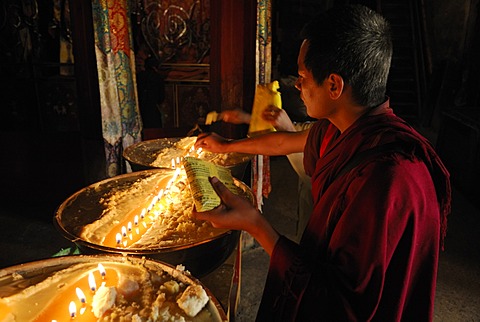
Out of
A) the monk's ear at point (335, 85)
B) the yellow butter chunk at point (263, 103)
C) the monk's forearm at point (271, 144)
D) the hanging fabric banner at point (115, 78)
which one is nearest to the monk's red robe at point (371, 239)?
the monk's ear at point (335, 85)

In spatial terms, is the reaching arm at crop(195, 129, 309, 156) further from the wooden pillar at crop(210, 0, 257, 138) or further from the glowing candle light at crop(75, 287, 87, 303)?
the glowing candle light at crop(75, 287, 87, 303)

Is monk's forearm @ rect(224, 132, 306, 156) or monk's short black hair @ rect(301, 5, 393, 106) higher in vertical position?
monk's short black hair @ rect(301, 5, 393, 106)

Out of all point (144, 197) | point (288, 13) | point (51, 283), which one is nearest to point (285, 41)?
point (288, 13)

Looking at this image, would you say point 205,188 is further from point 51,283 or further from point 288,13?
point 288,13

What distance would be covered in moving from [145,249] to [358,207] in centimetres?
74


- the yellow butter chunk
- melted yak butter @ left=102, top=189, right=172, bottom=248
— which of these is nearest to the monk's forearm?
the yellow butter chunk

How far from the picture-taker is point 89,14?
3.67 metres

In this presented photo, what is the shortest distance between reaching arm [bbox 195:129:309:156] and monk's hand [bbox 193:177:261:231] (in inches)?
43.9

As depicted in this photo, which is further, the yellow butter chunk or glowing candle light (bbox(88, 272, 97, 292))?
the yellow butter chunk

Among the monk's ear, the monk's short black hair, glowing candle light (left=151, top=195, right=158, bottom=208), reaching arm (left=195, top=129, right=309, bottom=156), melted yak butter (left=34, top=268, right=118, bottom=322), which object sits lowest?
melted yak butter (left=34, top=268, right=118, bottom=322)

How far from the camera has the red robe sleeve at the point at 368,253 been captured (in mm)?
1208

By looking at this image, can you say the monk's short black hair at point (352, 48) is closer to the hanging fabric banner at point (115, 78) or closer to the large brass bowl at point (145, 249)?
the large brass bowl at point (145, 249)

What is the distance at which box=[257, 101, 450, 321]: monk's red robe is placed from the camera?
121 centimetres

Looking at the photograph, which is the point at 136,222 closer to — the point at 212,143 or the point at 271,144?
the point at 212,143
